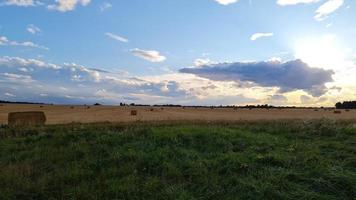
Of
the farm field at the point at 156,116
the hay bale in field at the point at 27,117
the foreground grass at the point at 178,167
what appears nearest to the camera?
the foreground grass at the point at 178,167

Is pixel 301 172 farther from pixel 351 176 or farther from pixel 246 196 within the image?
pixel 246 196

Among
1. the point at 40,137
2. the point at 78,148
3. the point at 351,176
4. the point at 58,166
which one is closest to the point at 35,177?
the point at 58,166

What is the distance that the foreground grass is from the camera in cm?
934

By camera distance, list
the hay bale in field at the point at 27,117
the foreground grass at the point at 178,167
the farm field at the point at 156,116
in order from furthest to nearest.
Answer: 1. the farm field at the point at 156,116
2. the hay bale in field at the point at 27,117
3. the foreground grass at the point at 178,167

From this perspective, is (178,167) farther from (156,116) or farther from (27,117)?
(156,116)

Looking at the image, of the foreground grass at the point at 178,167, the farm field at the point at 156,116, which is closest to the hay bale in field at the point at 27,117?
the farm field at the point at 156,116

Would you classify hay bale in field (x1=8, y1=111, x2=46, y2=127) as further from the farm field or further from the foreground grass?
the foreground grass

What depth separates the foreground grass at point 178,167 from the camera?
934cm

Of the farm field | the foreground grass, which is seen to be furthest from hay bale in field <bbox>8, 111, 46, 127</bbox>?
the foreground grass

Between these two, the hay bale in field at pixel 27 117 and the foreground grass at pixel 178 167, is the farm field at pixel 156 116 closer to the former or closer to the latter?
the hay bale in field at pixel 27 117

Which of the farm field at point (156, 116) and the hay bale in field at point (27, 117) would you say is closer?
the hay bale in field at point (27, 117)

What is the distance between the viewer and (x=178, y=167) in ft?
36.4

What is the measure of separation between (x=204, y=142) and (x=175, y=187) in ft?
16.9

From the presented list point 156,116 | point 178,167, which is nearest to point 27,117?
point 156,116
